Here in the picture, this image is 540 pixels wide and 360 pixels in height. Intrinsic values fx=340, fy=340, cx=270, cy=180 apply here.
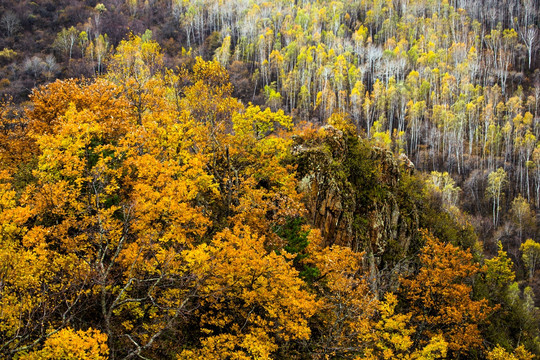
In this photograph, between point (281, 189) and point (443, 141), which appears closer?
point (281, 189)

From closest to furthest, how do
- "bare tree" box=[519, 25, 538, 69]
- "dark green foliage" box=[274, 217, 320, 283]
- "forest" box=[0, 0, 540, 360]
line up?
"forest" box=[0, 0, 540, 360] < "dark green foliage" box=[274, 217, 320, 283] < "bare tree" box=[519, 25, 538, 69]

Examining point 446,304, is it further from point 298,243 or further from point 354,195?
point 298,243

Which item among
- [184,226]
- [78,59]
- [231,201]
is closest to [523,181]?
[231,201]

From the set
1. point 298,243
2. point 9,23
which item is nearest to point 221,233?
point 298,243

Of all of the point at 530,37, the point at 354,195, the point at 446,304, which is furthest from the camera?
the point at 530,37

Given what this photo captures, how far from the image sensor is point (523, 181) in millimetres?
74312

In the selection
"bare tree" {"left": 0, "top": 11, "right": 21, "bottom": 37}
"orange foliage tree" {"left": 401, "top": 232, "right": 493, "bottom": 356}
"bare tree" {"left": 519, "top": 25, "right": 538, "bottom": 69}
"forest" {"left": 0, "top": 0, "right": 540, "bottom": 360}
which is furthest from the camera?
"bare tree" {"left": 519, "top": 25, "right": 538, "bottom": 69}

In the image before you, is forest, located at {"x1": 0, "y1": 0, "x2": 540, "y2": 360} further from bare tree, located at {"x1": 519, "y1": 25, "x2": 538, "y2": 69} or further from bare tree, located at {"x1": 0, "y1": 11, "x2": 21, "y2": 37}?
bare tree, located at {"x1": 519, "y1": 25, "x2": 538, "y2": 69}

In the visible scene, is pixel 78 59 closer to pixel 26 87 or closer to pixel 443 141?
pixel 26 87

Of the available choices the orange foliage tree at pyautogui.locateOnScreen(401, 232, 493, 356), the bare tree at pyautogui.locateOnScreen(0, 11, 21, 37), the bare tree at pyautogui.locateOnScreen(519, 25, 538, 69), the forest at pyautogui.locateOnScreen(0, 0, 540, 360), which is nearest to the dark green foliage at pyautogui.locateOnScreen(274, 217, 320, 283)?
the forest at pyautogui.locateOnScreen(0, 0, 540, 360)

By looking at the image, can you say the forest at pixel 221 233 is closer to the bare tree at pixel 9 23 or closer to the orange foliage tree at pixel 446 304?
the orange foliage tree at pixel 446 304

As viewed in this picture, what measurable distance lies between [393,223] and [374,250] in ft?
10.2

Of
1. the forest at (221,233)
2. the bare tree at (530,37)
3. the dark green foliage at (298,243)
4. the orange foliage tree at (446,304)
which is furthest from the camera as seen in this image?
the bare tree at (530,37)

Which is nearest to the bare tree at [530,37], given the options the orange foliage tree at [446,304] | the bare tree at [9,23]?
the orange foliage tree at [446,304]
